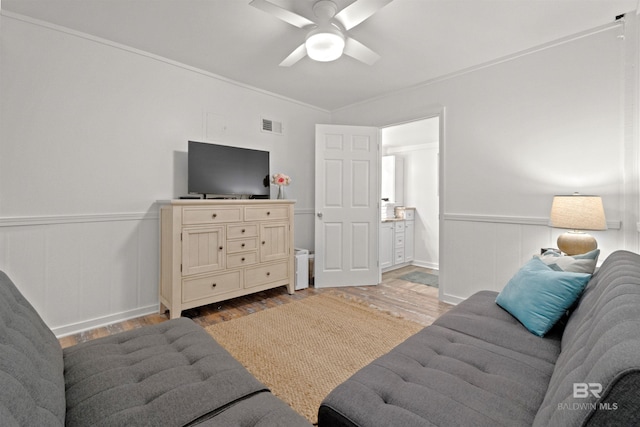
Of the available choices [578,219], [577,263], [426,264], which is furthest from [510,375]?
[426,264]

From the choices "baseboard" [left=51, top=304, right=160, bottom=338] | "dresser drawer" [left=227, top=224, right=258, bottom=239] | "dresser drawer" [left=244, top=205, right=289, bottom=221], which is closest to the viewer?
"baseboard" [left=51, top=304, right=160, bottom=338]

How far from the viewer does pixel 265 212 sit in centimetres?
329

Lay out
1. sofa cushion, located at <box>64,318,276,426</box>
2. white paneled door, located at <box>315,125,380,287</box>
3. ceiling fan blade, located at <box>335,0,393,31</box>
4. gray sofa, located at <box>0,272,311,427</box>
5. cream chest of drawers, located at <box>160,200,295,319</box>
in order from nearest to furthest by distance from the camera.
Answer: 1. gray sofa, located at <box>0,272,311,427</box>
2. sofa cushion, located at <box>64,318,276,426</box>
3. ceiling fan blade, located at <box>335,0,393,31</box>
4. cream chest of drawers, located at <box>160,200,295,319</box>
5. white paneled door, located at <box>315,125,380,287</box>

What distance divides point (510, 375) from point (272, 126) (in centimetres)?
359

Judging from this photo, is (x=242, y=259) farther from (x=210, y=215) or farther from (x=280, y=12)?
(x=280, y=12)

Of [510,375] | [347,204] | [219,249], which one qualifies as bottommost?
[510,375]

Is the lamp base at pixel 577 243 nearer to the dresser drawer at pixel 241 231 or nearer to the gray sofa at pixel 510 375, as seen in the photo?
the gray sofa at pixel 510 375

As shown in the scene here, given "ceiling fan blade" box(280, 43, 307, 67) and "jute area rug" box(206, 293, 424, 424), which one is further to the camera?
"ceiling fan blade" box(280, 43, 307, 67)

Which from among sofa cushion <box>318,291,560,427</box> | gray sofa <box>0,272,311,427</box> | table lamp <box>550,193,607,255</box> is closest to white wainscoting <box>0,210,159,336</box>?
gray sofa <box>0,272,311,427</box>

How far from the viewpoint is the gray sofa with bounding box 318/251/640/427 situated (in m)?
0.57

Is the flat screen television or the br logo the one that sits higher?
the flat screen television

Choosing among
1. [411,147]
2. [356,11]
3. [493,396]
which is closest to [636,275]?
[493,396]

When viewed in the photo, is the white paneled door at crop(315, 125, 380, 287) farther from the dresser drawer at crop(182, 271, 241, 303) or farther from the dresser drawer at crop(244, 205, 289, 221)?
the dresser drawer at crop(182, 271, 241, 303)

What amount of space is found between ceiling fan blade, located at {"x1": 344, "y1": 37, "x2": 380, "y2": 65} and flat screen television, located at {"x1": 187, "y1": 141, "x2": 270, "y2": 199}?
166cm
